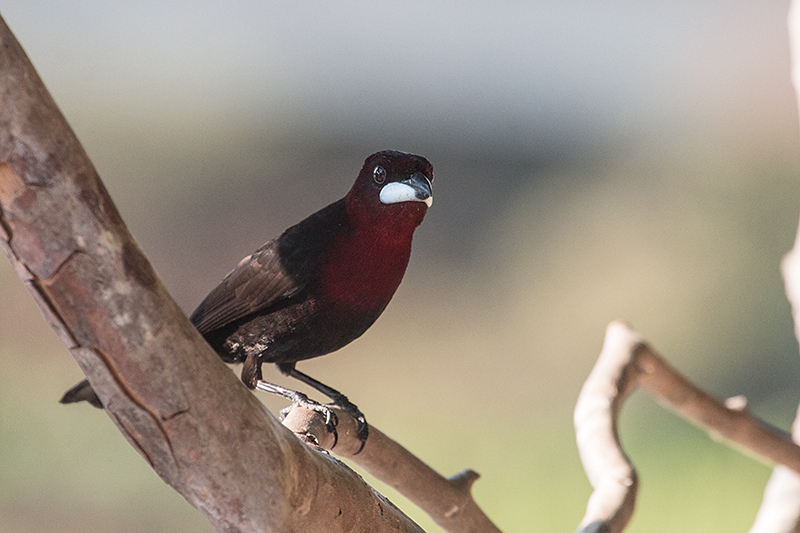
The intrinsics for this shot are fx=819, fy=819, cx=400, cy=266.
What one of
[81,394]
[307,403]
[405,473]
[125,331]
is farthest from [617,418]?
[125,331]

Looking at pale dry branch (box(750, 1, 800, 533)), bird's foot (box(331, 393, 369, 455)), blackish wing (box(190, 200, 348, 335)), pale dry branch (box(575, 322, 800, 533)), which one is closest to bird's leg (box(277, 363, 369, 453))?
bird's foot (box(331, 393, 369, 455))

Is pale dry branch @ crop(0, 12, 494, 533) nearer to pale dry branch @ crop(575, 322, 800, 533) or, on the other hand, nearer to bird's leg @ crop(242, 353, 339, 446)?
bird's leg @ crop(242, 353, 339, 446)

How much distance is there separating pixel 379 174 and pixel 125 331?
327 mm

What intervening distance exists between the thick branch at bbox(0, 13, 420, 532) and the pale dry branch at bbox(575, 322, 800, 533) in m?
0.66

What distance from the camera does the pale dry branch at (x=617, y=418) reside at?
45.0 inches

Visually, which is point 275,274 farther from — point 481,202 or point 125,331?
point 481,202

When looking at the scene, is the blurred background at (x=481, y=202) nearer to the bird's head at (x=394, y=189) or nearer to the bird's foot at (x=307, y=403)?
the bird's foot at (x=307, y=403)

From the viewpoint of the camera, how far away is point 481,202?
2.13 metres

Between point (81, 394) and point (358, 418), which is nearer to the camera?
point (81, 394)

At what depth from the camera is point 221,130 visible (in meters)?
1.99

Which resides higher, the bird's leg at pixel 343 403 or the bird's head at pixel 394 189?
the bird's head at pixel 394 189

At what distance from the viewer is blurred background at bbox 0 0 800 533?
1.85m

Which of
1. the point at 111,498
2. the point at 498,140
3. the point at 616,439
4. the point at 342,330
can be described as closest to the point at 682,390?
the point at 616,439

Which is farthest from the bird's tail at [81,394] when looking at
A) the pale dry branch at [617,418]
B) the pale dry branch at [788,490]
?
the pale dry branch at [788,490]
